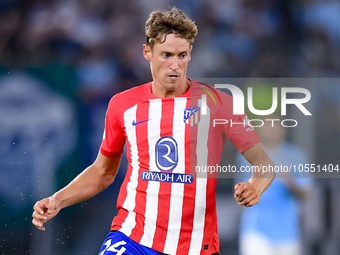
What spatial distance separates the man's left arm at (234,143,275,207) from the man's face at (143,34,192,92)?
0.52m

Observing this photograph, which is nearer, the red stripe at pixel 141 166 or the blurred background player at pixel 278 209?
the red stripe at pixel 141 166

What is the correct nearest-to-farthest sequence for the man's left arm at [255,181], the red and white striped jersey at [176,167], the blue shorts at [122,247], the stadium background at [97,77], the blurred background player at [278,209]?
the man's left arm at [255,181] < the blue shorts at [122,247] < the red and white striped jersey at [176,167] < the blurred background player at [278,209] < the stadium background at [97,77]

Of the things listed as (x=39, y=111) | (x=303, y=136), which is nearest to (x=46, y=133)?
(x=39, y=111)

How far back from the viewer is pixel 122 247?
5.92 ft

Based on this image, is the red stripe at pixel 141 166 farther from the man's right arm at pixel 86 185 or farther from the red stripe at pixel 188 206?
the man's right arm at pixel 86 185

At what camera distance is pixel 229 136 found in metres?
1.95

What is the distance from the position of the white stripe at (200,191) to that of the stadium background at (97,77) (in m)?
1.36

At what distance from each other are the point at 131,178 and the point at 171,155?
0.85ft

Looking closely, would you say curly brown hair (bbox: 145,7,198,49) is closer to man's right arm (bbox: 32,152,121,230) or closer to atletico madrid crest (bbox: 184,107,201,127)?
atletico madrid crest (bbox: 184,107,201,127)

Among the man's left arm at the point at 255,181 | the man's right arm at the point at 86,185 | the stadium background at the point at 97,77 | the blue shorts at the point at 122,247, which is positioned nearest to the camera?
the man's left arm at the point at 255,181

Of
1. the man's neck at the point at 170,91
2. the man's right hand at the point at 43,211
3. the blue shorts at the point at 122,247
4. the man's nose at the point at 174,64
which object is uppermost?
the man's nose at the point at 174,64

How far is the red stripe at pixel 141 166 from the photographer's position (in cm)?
189

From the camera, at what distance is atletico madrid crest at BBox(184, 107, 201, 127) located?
6.43ft

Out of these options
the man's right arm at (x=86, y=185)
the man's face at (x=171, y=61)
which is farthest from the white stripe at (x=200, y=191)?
the man's right arm at (x=86, y=185)
